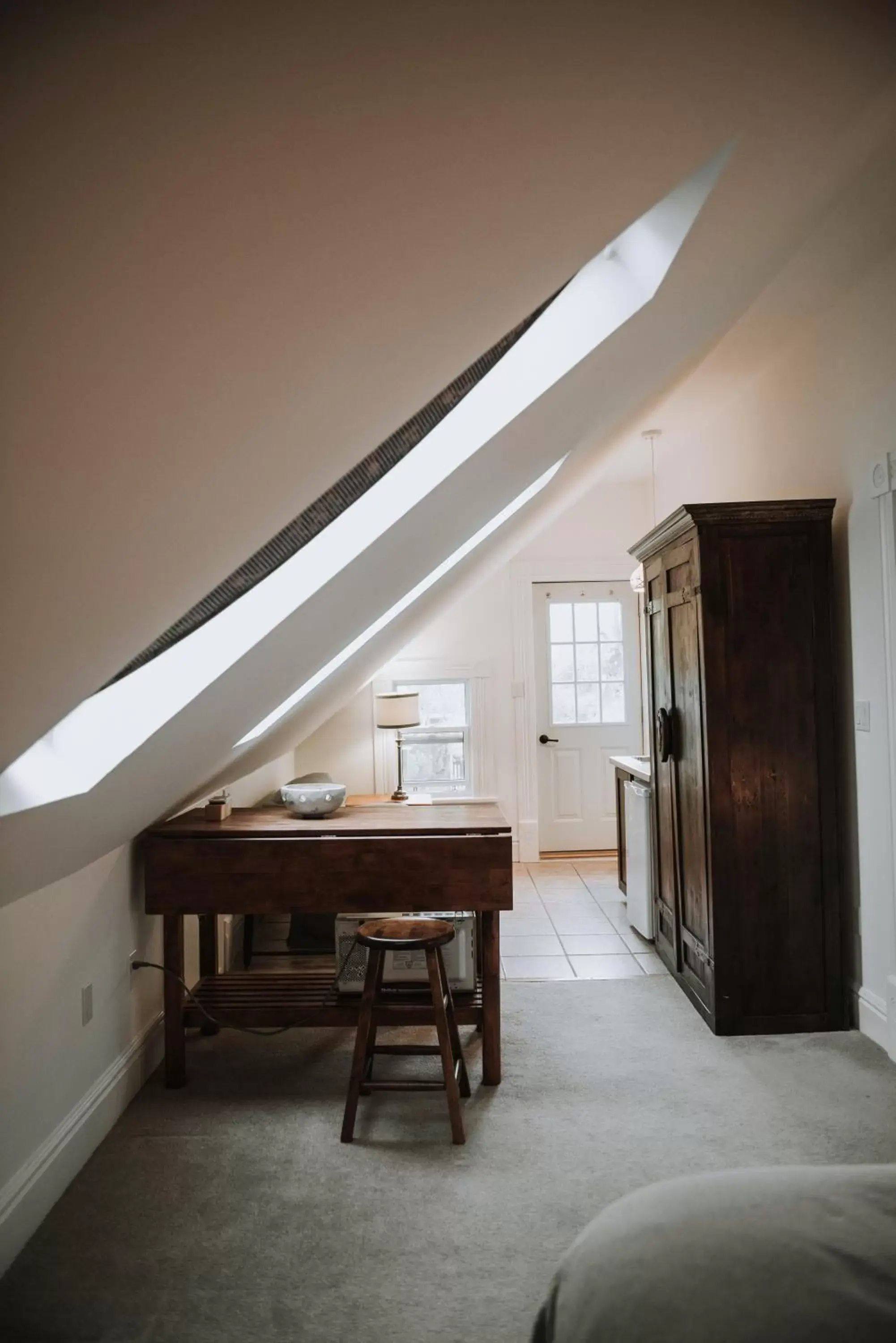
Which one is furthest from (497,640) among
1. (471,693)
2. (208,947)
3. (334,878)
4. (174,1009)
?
(174,1009)

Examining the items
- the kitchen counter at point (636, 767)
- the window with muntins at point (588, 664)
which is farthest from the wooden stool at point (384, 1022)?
the window with muntins at point (588, 664)

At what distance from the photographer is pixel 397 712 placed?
5812 mm

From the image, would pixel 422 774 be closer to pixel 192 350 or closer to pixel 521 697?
pixel 521 697

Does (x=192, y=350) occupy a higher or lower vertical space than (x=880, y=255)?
lower

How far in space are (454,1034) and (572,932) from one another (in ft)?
6.02

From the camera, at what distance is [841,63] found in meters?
1.04

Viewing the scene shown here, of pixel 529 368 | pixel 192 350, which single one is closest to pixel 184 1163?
pixel 529 368

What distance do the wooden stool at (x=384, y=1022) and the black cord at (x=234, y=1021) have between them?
4.6 inches

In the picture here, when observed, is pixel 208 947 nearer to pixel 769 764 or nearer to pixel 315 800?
pixel 315 800

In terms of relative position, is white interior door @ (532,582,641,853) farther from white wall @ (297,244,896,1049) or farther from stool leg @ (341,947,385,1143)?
stool leg @ (341,947,385,1143)

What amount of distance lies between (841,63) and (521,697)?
216 inches

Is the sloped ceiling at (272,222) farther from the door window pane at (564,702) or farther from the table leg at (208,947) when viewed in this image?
the door window pane at (564,702)

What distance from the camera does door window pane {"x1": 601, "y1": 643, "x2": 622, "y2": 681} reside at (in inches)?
266

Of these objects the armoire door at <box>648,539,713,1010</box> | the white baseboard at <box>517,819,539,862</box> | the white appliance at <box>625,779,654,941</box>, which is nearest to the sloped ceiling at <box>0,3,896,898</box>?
the armoire door at <box>648,539,713,1010</box>
